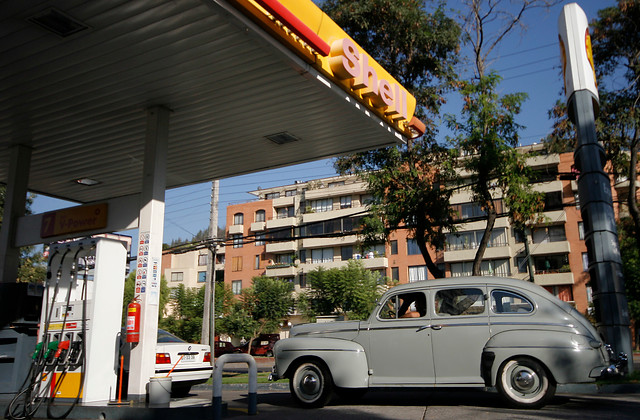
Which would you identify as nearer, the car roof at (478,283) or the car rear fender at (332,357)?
the car roof at (478,283)

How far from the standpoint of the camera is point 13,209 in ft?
38.8

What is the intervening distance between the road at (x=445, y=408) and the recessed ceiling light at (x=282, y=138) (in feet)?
17.6

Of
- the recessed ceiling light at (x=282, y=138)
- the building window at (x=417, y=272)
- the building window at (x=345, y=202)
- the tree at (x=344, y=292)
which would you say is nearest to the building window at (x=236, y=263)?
the building window at (x=345, y=202)

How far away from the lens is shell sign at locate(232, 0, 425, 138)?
753 cm

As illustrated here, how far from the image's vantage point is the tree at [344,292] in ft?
141

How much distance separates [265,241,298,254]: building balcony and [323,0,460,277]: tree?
42.6 meters

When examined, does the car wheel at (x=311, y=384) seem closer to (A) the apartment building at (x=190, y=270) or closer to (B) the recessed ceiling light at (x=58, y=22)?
(B) the recessed ceiling light at (x=58, y=22)

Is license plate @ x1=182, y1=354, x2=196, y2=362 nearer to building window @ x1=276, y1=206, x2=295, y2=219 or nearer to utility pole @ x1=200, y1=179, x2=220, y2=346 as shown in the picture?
utility pole @ x1=200, y1=179, x2=220, y2=346

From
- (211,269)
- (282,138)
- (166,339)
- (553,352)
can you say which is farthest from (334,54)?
(211,269)

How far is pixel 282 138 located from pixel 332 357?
5.22m

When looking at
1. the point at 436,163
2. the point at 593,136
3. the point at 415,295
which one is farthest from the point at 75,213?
the point at 593,136

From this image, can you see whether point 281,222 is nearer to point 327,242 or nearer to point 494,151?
point 327,242

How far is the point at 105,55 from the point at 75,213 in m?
3.70

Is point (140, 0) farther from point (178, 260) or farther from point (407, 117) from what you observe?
point (178, 260)
